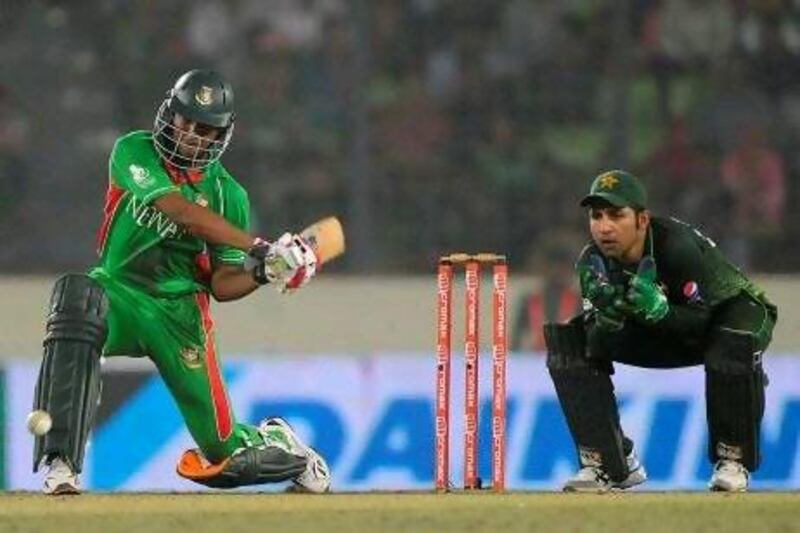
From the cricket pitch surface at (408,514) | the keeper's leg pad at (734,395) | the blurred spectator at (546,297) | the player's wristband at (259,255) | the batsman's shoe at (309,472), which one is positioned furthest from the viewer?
the blurred spectator at (546,297)

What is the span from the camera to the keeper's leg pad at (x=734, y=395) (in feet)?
25.1

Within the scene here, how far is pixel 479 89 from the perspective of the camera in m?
12.1

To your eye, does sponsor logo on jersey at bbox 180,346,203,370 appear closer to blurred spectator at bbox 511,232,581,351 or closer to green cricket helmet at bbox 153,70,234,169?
green cricket helmet at bbox 153,70,234,169

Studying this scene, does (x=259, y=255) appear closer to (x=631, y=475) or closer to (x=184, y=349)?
(x=184, y=349)

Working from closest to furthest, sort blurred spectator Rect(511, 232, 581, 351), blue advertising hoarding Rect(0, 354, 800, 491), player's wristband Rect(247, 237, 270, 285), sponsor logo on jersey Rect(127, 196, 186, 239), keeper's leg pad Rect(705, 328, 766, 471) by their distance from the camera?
player's wristband Rect(247, 237, 270, 285), sponsor logo on jersey Rect(127, 196, 186, 239), keeper's leg pad Rect(705, 328, 766, 471), blue advertising hoarding Rect(0, 354, 800, 491), blurred spectator Rect(511, 232, 581, 351)

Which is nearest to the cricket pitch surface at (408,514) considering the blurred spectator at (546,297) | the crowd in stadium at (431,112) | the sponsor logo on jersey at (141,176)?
the sponsor logo on jersey at (141,176)

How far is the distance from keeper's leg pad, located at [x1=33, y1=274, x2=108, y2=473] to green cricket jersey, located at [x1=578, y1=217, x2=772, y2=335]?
1.56 meters

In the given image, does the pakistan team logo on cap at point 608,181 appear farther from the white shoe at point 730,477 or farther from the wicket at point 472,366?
the white shoe at point 730,477

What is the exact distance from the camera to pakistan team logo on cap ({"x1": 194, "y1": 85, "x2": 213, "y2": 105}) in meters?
7.51

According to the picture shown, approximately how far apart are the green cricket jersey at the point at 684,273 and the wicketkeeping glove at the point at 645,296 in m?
0.11

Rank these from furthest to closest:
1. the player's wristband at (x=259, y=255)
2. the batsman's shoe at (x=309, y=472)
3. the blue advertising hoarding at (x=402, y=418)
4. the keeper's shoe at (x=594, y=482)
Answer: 1. the blue advertising hoarding at (x=402, y=418)
2. the batsman's shoe at (x=309, y=472)
3. the keeper's shoe at (x=594, y=482)
4. the player's wristband at (x=259, y=255)

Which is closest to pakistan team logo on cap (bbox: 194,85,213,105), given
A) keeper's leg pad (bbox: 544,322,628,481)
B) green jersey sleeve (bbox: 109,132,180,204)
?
green jersey sleeve (bbox: 109,132,180,204)

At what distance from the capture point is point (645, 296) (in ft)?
24.5

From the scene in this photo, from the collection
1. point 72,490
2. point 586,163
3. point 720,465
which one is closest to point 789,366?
point 586,163
